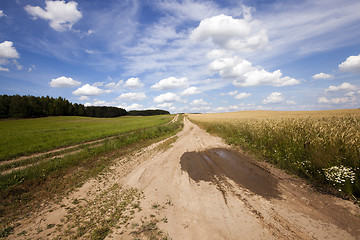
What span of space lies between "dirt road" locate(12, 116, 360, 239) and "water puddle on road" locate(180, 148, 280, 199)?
4cm

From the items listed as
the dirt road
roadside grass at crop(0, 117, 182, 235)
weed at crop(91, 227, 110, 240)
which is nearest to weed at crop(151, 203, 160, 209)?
the dirt road

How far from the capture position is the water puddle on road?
5.01m

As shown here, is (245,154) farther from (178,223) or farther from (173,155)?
(178,223)

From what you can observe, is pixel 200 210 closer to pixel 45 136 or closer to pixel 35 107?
pixel 45 136

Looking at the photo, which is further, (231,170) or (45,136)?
(45,136)

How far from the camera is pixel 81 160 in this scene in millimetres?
9242

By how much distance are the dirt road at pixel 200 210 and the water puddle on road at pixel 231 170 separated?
0.04 meters

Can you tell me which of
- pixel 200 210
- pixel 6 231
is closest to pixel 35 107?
pixel 6 231

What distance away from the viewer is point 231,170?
258 inches

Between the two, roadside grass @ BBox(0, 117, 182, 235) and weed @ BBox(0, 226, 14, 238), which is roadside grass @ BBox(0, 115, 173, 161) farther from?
weed @ BBox(0, 226, 14, 238)

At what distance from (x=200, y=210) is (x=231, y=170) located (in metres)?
3.33

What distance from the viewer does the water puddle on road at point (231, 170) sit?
197 inches

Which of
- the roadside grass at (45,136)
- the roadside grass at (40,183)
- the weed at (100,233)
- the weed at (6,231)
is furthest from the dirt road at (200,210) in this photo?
the roadside grass at (45,136)

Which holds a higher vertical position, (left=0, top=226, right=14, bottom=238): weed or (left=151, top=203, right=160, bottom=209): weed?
(left=151, top=203, right=160, bottom=209): weed
